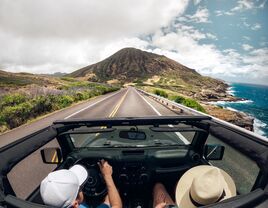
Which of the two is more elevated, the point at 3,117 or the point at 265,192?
the point at 265,192

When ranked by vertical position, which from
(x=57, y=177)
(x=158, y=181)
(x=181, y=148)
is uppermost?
(x=57, y=177)

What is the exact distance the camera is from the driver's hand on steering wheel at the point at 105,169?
3.32m

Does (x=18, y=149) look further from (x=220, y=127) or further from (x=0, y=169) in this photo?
(x=220, y=127)

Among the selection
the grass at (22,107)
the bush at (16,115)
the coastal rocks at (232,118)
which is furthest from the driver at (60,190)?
the bush at (16,115)

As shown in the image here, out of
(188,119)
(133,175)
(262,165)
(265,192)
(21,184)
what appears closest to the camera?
(265,192)

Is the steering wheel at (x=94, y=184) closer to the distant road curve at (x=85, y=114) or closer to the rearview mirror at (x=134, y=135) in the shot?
the rearview mirror at (x=134, y=135)

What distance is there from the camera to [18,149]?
7.76 ft

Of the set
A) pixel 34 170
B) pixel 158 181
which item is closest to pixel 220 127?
pixel 158 181

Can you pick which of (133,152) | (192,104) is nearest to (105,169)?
(133,152)

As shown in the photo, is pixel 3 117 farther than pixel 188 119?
Yes

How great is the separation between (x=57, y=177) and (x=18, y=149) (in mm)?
388

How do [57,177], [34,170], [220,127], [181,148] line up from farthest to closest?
[34,170] → [181,148] → [220,127] → [57,177]

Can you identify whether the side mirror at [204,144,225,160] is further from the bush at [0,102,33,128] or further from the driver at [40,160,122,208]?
the bush at [0,102,33,128]

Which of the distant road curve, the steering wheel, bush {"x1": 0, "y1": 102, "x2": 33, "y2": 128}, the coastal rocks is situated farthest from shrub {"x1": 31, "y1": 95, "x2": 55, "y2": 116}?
the steering wheel
